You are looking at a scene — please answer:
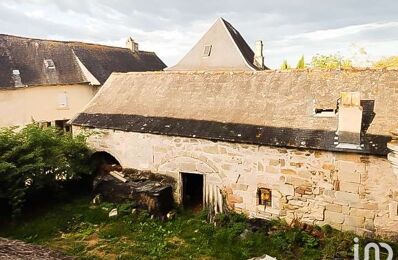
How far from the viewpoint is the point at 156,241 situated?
8.59m

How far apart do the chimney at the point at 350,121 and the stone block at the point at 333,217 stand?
164cm

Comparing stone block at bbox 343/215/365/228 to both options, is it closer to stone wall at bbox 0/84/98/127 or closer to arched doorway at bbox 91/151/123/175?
arched doorway at bbox 91/151/123/175

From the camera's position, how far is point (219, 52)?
22.1m

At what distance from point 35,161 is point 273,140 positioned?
268 inches

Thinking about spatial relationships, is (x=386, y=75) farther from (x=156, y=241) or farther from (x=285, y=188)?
(x=156, y=241)

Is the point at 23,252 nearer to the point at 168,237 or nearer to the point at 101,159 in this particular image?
the point at 168,237

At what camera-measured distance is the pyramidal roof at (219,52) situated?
2156cm

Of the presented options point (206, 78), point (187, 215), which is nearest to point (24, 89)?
point (206, 78)

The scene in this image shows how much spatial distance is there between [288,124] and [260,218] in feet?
8.52

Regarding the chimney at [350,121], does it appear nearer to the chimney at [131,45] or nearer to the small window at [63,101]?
the small window at [63,101]

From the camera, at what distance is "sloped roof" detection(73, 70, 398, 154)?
8.33 meters

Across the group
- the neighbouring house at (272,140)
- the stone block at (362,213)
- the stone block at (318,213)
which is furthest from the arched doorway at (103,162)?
the stone block at (362,213)

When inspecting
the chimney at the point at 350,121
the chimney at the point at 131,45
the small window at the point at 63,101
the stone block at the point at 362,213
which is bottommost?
the stone block at the point at 362,213

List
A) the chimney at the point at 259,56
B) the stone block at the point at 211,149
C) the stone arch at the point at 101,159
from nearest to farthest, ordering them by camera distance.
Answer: the stone block at the point at 211,149
the stone arch at the point at 101,159
the chimney at the point at 259,56
